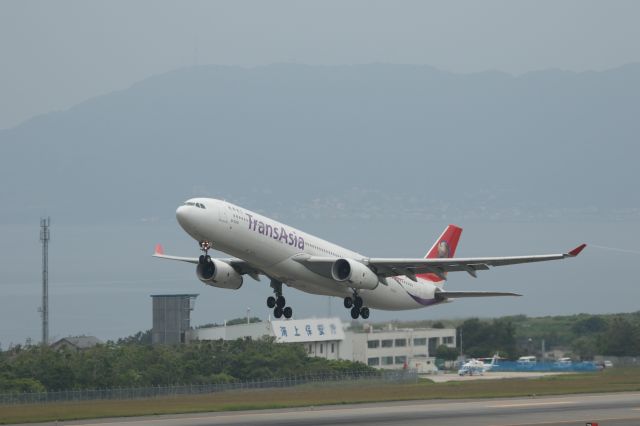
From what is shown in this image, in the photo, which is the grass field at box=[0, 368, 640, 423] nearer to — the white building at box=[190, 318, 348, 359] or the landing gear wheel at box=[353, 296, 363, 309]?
the landing gear wheel at box=[353, 296, 363, 309]

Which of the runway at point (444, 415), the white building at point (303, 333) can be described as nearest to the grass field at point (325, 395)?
the runway at point (444, 415)

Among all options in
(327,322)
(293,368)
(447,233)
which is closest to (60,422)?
(447,233)

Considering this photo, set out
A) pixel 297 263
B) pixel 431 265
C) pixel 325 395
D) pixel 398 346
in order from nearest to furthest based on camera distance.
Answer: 1. pixel 297 263
2. pixel 431 265
3. pixel 325 395
4. pixel 398 346

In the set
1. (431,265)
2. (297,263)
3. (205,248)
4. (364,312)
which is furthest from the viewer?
(364,312)

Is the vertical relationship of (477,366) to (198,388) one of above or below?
above

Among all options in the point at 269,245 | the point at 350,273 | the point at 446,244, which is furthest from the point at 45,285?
the point at 269,245

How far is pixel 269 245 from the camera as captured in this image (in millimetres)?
52094

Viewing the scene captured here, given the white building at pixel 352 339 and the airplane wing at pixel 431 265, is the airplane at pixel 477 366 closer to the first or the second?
the white building at pixel 352 339

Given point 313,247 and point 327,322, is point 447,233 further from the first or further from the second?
point 327,322

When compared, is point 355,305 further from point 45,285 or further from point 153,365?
point 45,285

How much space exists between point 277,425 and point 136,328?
147 m

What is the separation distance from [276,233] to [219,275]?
193 inches

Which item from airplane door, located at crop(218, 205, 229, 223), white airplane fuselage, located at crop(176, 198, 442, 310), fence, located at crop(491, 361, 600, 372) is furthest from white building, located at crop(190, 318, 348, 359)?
airplane door, located at crop(218, 205, 229, 223)

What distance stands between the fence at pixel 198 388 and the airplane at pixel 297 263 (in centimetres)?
1100
